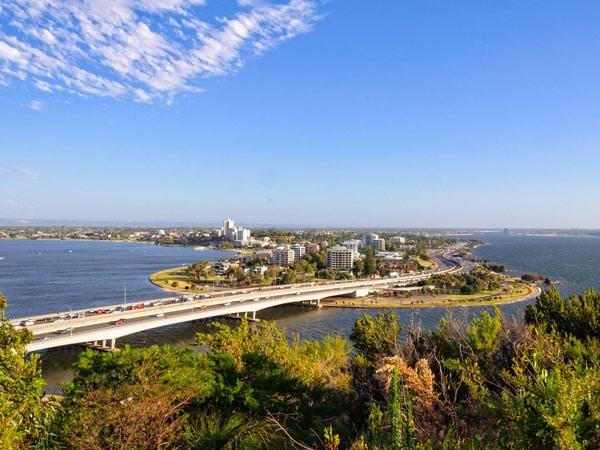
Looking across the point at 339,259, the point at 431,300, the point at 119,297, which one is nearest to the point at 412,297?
the point at 431,300

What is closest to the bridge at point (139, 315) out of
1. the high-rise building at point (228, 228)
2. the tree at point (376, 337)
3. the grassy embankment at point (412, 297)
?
the grassy embankment at point (412, 297)

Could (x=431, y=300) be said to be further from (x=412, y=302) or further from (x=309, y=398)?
(x=309, y=398)

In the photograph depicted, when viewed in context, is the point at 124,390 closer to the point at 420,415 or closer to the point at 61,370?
the point at 420,415

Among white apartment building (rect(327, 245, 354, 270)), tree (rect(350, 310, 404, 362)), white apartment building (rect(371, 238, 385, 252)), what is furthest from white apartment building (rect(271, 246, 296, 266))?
tree (rect(350, 310, 404, 362))

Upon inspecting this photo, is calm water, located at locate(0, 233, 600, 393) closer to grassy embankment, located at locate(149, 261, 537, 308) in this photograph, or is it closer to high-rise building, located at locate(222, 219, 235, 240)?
grassy embankment, located at locate(149, 261, 537, 308)

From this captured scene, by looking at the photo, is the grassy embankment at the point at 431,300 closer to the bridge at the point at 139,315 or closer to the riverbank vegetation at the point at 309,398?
the bridge at the point at 139,315

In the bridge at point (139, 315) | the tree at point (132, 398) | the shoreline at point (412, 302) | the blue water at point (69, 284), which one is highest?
the tree at point (132, 398)
